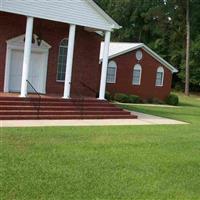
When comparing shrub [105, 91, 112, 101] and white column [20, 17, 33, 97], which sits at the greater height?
white column [20, 17, 33, 97]

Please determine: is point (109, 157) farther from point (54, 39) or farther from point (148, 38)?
point (148, 38)

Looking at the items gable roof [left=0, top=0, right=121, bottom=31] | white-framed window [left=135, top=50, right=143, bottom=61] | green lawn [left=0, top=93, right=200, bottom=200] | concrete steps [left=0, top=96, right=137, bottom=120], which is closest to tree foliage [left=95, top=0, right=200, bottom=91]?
white-framed window [left=135, top=50, right=143, bottom=61]

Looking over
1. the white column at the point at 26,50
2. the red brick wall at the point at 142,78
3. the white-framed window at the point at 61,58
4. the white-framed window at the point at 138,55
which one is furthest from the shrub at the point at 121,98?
the white column at the point at 26,50

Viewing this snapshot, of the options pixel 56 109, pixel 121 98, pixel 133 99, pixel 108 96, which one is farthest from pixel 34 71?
pixel 133 99

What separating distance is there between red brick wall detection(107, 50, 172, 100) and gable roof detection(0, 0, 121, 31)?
14.2 meters

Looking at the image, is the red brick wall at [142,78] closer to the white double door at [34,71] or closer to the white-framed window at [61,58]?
the white-framed window at [61,58]

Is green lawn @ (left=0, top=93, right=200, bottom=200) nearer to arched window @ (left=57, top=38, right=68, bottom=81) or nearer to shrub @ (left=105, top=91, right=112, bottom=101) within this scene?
arched window @ (left=57, top=38, right=68, bottom=81)

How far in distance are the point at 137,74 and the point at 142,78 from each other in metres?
0.63

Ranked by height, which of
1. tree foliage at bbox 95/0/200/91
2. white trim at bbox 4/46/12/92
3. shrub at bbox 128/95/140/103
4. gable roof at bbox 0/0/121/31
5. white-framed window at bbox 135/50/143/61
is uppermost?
tree foliage at bbox 95/0/200/91

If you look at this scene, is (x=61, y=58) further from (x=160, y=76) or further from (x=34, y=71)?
(x=160, y=76)

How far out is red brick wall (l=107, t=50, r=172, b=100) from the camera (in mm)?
39469

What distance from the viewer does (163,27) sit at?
6788cm

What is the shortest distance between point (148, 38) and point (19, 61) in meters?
50.6

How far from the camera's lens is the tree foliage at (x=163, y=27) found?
64188 mm
